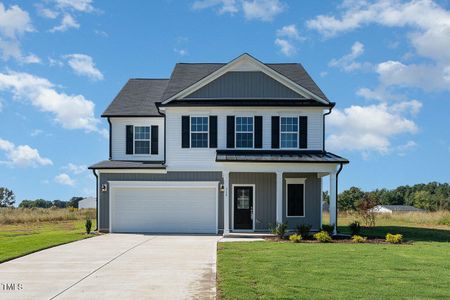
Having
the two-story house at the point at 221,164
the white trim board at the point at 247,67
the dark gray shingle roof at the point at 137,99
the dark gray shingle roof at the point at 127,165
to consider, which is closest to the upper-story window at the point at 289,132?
the two-story house at the point at 221,164

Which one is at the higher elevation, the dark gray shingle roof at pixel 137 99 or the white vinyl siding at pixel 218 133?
the dark gray shingle roof at pixel 137 99

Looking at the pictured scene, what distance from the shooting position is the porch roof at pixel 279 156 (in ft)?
73.5

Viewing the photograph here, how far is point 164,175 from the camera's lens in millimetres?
24766

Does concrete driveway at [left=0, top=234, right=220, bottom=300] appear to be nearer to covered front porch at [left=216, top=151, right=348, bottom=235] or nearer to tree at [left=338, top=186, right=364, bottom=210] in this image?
covered front porch at [left=216, top=151, right=348, bottom=235]

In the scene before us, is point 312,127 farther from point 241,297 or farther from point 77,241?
point 241,297

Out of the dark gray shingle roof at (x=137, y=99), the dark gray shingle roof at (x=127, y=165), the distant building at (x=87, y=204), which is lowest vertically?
the distant building at (x=87, y=204)

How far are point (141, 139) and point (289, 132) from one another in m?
7.37

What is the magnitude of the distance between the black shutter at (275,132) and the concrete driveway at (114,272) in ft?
25.2

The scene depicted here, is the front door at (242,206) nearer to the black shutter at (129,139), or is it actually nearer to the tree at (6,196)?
the black shutter at (129,139)

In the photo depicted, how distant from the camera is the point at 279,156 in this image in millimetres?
23344

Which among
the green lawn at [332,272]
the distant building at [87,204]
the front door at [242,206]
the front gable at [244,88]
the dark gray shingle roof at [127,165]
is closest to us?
the green lawn at [332,272]

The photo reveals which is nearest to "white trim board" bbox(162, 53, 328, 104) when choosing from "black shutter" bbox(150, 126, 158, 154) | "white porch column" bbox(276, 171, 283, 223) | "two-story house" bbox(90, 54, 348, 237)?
"two-story house" bbox(90, 54, 348, 237)

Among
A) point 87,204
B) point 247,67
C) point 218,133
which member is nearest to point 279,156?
point 218,133

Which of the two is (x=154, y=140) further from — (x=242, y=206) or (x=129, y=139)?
(x=242, y=206)
